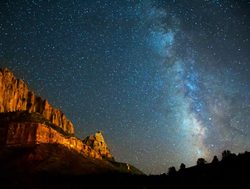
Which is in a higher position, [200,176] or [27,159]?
[27,159]

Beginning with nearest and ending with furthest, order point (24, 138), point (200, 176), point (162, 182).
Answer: point (200, 176) → point (162, 182) → point (24, 138)

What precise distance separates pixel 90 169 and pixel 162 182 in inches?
2048

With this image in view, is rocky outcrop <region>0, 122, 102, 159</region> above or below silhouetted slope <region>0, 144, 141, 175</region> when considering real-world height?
above

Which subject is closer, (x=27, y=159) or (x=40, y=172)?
(x=40, y=172)

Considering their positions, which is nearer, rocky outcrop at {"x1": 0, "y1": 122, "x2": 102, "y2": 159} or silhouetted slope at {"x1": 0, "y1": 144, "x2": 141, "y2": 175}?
silhouetted slope at {"x1": 0, "y1": 144, "x2": 141, "y2": 175}

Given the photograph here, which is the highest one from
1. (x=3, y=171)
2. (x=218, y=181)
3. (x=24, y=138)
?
(x=24, y=138)

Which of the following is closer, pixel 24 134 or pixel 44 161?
pixel 44 161

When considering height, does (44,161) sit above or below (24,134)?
below

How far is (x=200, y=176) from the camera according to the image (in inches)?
3103

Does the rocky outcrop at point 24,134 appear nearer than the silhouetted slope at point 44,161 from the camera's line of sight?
No

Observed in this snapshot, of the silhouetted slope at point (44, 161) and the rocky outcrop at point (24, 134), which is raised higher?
the rocky outcrop at point (24, 134)

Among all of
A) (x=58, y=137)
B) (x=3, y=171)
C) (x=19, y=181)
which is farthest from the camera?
(x=58, y=137)

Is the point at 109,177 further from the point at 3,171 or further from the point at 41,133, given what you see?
the point at 41,133

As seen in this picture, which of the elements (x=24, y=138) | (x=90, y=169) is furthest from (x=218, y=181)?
(x=24, y=138)
